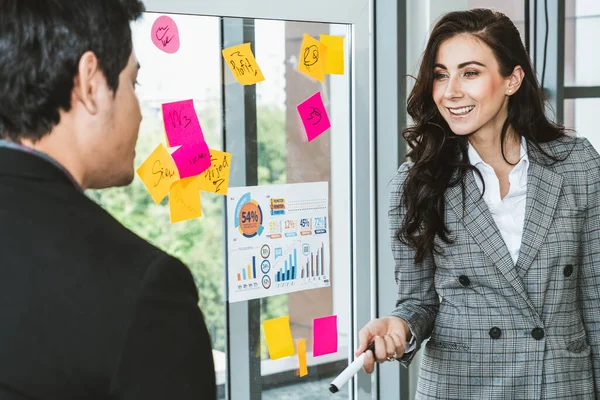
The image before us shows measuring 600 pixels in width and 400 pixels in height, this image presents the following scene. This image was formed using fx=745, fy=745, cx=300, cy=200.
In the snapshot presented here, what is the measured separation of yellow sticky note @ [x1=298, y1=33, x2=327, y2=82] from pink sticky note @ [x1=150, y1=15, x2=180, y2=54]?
0.37 m

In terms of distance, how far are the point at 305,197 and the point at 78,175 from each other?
52.5 inches

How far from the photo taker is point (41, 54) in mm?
679

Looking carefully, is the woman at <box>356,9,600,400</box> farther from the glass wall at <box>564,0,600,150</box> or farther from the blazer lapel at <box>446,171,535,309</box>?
the glass wall at <box>564,0,600,150</box>

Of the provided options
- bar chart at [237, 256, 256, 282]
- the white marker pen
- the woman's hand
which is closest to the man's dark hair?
the white marker pen

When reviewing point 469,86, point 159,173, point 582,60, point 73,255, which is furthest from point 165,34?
point 582,60

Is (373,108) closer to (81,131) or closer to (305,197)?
(305,197)

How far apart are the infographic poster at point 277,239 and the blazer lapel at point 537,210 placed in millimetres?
656

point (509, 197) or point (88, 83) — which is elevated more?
point (88, 83)

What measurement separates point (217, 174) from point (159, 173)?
0.15m

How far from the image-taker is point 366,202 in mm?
2154

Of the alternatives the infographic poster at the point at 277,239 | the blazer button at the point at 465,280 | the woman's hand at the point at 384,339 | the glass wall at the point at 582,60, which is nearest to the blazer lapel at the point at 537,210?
the blazer button at the point at 465,280

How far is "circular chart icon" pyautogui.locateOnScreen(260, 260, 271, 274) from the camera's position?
1.91 metres

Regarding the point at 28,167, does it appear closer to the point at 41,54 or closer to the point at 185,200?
the point at 41,54

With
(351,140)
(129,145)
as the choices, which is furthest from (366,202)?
(129,145)
